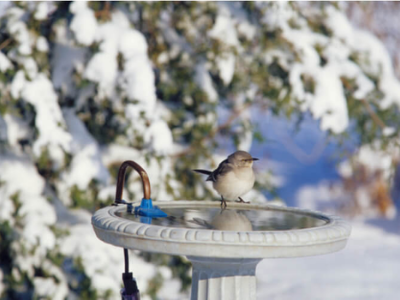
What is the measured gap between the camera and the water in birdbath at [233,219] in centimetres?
241

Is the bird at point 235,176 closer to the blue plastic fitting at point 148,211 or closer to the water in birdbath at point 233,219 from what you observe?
the water in birdbath at point 233,219

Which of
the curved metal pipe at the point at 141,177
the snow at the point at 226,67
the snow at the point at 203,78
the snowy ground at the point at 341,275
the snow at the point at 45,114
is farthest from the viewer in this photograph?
the snowy ground at the point at 341,275

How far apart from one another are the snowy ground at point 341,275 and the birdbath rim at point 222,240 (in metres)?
3.67

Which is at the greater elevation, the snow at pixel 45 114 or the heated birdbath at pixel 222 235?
the snow at pixel 45 114

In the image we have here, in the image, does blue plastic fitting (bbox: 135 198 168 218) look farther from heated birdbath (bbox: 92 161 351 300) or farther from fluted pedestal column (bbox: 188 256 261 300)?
fluted pedestal column (bbox: 188 256 261 300)

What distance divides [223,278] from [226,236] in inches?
23.0

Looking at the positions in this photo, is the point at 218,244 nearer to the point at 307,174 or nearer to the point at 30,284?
the point at 30,284

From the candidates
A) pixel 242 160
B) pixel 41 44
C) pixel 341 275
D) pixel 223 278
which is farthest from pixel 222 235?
pixel 341 275

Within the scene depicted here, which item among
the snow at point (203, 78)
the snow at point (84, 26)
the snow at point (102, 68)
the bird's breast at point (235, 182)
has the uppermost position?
the snow at point (203, 78)

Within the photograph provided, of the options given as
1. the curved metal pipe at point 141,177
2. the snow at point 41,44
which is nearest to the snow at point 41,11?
the snow at point 41,44

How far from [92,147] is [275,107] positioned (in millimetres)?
1660

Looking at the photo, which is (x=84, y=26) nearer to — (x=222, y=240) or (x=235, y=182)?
(x=235, y=182)

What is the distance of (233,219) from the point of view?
2641 mm

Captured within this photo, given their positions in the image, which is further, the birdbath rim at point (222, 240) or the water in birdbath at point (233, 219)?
the water in birdbath at point (233, 219)
